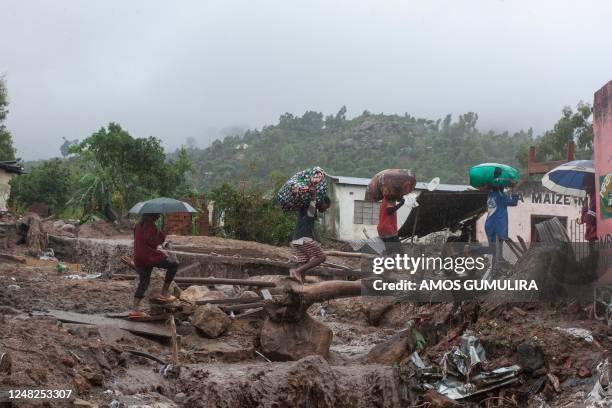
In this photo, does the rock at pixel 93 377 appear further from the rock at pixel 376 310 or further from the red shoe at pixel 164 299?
the rock at pixel 376 310

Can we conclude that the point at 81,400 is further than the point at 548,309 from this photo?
No

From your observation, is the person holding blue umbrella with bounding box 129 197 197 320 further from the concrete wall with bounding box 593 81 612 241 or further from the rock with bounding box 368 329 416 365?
the concrete wall with bounding box 593 81 612 241

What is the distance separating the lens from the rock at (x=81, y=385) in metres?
7.15

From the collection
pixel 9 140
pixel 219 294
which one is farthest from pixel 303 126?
pixel 219 294

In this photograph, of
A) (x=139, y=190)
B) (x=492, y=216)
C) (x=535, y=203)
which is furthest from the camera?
(x=139, y=190)

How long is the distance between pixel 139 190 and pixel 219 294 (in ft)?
Answer: 60.7

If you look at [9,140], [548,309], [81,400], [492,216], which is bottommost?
[81,400]

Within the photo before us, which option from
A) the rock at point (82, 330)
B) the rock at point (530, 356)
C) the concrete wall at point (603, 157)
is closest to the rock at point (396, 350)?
the rock at point (530, 356)

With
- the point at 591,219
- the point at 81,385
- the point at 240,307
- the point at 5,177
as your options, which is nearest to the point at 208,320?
the point at 240,307

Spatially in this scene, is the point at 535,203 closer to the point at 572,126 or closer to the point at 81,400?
the point at 572,126

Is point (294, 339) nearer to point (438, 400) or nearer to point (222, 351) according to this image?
point (222, 351)

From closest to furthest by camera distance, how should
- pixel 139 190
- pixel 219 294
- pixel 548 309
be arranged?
pixel 548 309 → pixel 219 294 → pixel 139 190

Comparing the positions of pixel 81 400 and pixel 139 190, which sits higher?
pixel 139 190

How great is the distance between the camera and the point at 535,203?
1035 inches
